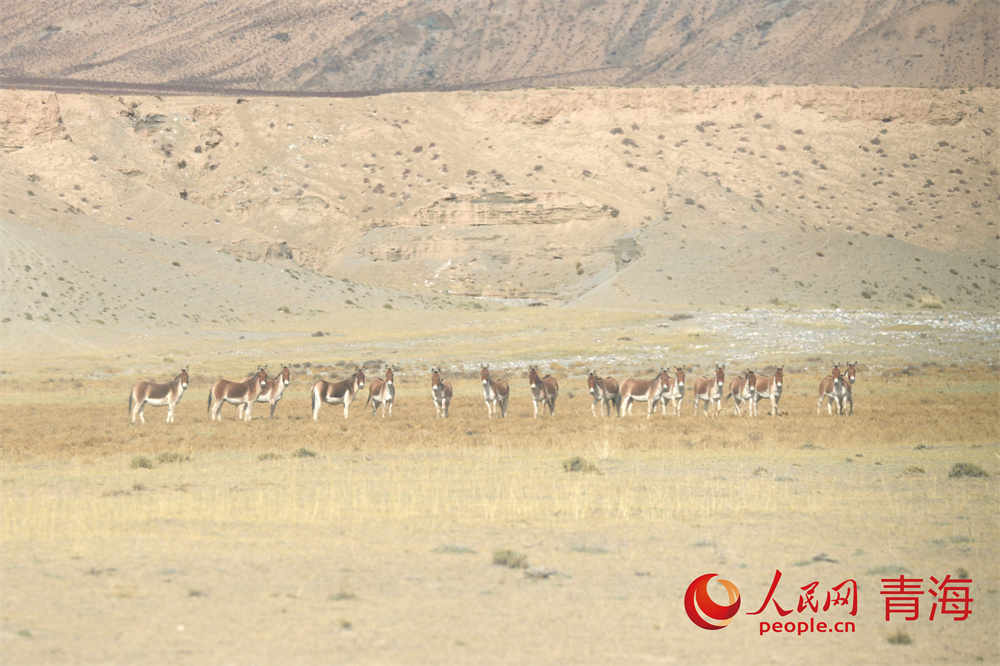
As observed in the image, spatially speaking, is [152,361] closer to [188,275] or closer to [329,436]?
[188,275]

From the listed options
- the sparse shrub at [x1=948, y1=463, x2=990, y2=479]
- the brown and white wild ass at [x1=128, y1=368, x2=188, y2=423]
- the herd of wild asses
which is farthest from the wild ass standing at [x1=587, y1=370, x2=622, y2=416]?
the sparse shrub at [x1=948, y1=463, x2=990, y2=479]

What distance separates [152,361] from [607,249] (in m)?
41.5

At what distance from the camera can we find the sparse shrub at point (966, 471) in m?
18.9

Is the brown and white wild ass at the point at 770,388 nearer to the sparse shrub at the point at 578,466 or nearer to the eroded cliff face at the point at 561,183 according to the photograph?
the sparse shrub at the point at 578,466

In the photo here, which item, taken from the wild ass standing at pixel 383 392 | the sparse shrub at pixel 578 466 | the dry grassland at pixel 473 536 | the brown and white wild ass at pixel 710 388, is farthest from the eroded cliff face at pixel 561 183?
the sparse shrub at pixel 578 466

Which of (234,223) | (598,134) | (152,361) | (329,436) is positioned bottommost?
(329,436)

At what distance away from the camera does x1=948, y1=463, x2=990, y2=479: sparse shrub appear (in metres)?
18.9

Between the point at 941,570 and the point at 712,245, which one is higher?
the point at 712,245

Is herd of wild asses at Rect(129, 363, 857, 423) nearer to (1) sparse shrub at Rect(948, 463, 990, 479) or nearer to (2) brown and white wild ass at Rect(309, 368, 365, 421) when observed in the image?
(2) brown and white wild ass at Rect(309, 368, 365, 421)

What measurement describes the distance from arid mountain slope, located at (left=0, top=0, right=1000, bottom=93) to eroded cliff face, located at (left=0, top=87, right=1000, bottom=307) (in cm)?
5126

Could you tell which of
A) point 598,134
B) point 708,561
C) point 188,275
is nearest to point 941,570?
point 708,561

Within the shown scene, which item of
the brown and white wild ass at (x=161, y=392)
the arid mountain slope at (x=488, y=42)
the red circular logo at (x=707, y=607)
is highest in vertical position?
the arid mountain slope at (x=488, y=42)

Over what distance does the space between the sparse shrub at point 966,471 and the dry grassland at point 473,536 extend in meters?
0.24

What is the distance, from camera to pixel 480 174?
310 ft
